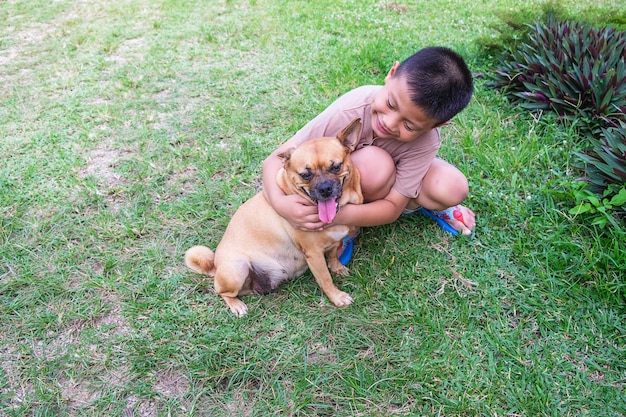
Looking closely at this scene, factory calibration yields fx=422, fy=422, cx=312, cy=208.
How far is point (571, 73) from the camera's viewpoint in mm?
3957

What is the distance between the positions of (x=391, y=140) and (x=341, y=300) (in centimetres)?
117

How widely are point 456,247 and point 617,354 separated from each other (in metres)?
1.15

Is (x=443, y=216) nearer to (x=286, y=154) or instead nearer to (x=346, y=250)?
(x=346, y=250)

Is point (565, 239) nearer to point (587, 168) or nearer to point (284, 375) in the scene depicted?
point (587, 168)

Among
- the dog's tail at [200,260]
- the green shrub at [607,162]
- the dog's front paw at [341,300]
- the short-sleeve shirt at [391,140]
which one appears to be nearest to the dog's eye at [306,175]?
the short-sleeve shirt at [391,140]

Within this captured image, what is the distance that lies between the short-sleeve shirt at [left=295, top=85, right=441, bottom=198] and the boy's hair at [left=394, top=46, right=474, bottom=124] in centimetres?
43

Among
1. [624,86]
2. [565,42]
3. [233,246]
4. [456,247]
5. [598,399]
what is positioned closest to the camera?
[598,399]

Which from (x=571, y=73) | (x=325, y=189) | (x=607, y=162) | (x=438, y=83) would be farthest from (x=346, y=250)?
(x=571, y=73)

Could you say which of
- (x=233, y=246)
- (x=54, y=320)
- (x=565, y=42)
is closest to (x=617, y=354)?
(x=233, y=246)

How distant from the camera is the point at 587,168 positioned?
333 cm

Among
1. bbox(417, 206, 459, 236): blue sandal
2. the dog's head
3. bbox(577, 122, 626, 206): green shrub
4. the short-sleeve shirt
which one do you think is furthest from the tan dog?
bbox(577, 122, 626, 206): green shrub

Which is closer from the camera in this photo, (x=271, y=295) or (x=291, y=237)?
(x=291, y=237)

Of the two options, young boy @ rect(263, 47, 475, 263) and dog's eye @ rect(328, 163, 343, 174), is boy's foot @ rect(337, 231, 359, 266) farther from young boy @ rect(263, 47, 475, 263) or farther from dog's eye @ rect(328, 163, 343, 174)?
dog's eye @ rect(328, 163, 343, 174)

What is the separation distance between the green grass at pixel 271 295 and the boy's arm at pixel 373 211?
430mm
